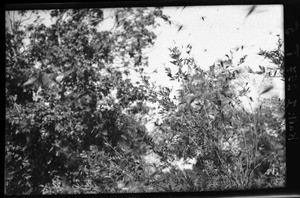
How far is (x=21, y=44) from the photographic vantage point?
120 inches

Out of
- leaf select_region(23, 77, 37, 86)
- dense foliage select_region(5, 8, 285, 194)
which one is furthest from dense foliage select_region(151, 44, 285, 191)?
Answer: leaf select_region(23, 77, 37, 86)

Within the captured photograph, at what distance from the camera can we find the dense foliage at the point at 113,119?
2998 millimetres

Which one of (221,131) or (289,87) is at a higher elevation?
(289,87)

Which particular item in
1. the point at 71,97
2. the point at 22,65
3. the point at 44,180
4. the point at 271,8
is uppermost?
the point at 271,8

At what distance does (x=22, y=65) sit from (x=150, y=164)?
1.36 meters

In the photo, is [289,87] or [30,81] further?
[30,81]

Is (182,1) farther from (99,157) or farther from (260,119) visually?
(99,157)

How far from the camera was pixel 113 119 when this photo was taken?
10.0 ft

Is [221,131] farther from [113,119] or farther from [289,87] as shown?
[113,119]

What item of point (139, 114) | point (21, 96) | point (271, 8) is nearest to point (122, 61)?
point (139, 114)

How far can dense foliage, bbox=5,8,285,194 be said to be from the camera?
118 inches

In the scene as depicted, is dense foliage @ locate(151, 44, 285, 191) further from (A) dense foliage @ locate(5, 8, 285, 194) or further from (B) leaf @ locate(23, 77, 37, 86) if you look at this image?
(B) leaf @ locate(23, 77, 37, 86)

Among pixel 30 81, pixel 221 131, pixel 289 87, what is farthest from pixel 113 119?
pixel 289 87

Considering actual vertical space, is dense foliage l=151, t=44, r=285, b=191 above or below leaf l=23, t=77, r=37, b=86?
below
